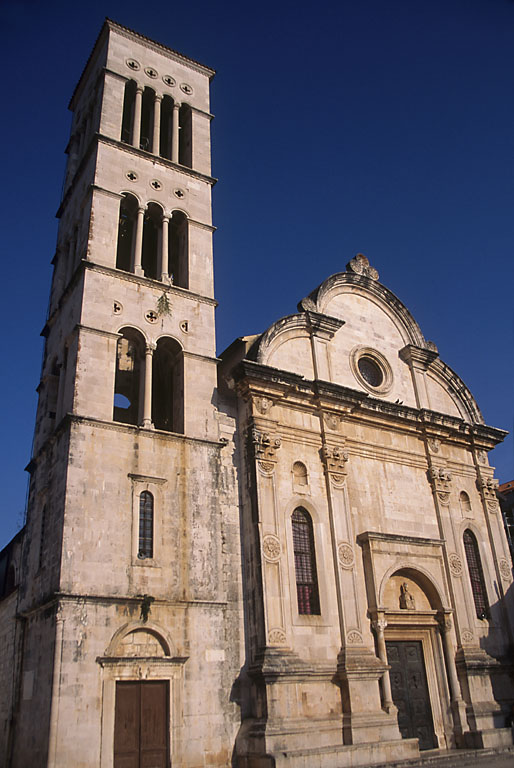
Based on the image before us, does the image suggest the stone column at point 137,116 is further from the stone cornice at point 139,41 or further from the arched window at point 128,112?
the stone cornice at point 139,41

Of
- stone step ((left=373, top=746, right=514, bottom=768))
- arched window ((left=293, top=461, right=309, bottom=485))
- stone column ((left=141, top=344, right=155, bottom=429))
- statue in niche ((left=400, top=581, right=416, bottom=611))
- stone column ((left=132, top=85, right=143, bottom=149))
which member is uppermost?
stone column ((left=132, top=85, right=143, bottom=149))

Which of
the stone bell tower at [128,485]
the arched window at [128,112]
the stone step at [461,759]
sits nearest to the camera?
the stone bell tower at [128,485]

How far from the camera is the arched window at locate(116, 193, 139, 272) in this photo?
76.5 ft

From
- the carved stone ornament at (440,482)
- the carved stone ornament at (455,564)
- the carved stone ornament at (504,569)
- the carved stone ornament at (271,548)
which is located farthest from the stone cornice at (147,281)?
the carved stone ornament at (504,569)

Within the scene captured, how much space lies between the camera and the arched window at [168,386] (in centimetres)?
2109

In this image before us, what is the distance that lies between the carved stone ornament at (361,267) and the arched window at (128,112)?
10.1m

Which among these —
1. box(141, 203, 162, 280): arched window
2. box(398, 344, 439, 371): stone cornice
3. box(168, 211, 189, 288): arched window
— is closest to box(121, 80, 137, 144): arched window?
box(141, 203, 162, 280): arched window

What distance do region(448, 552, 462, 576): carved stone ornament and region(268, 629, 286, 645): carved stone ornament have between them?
7.98 metres

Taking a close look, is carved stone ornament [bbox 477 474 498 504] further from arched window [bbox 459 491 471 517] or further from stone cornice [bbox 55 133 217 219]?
stone cornice [bbox 55 133 217 219]

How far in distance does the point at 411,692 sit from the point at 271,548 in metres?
6.90

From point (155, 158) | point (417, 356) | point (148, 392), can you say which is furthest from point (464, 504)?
point (155, 158)

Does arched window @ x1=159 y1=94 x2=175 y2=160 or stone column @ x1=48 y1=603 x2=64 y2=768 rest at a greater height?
arched window @ x1=159 y1=94 x2=175 y2=160

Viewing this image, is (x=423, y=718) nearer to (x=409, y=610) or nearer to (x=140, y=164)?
(x=409, y=610)

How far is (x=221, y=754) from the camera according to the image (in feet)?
55.9
